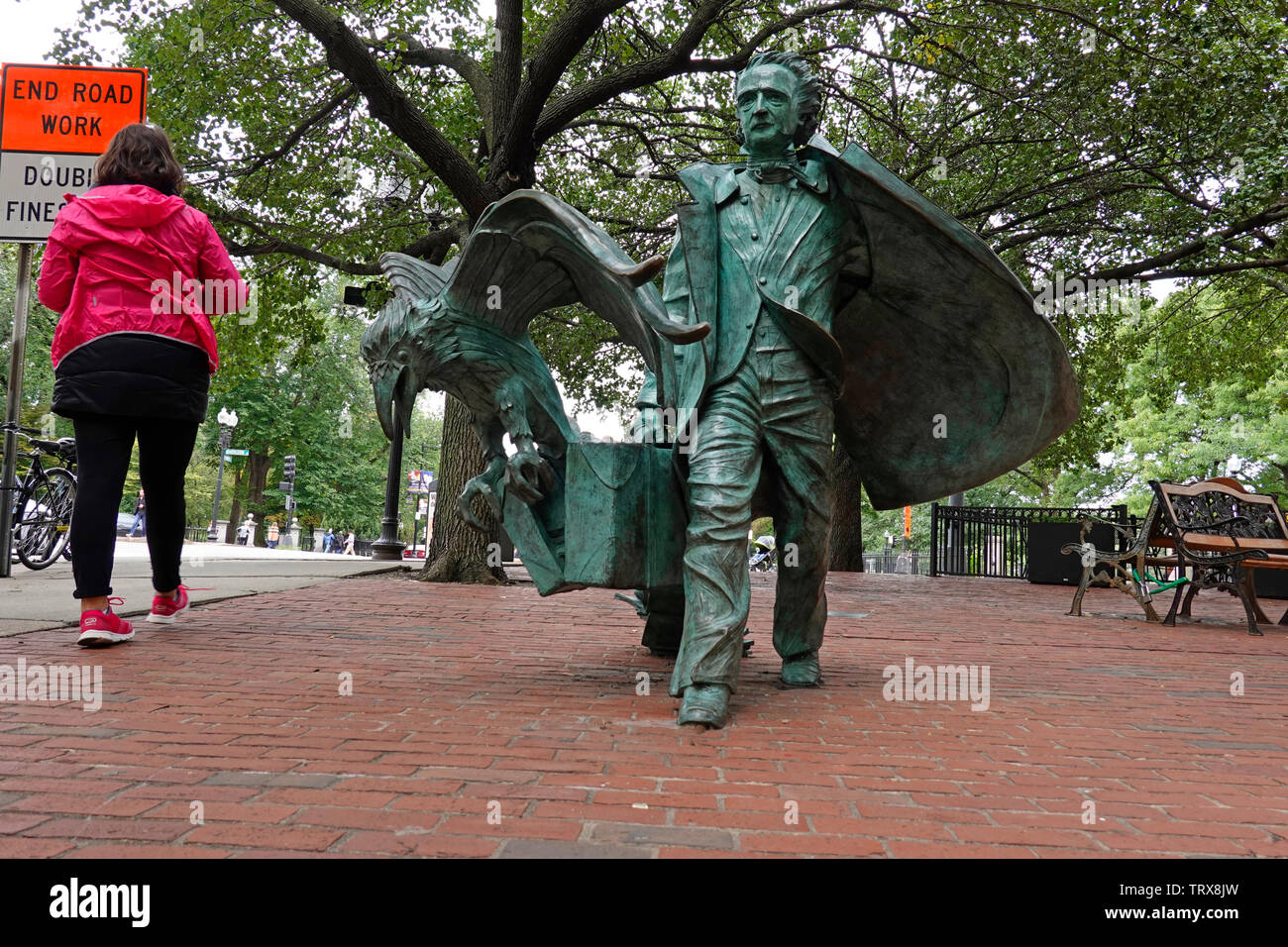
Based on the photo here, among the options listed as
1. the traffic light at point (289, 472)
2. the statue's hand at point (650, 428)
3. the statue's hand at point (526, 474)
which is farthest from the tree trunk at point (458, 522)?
the traffic light at point (289, 472)

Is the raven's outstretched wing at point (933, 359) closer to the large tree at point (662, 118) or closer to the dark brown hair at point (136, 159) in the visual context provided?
the dark brown hair at point (136, 159)

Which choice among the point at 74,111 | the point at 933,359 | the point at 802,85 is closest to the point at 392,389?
the point at 802,85

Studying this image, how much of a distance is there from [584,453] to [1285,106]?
34.6ft

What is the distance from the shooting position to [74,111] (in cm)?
743

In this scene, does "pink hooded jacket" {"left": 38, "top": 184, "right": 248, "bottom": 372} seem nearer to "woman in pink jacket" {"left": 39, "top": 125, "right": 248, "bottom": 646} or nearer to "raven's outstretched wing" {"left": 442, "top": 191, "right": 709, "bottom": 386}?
"woman in pink jacket" {"left": 39, "top": 125, "right": 248, "bottom": 646}

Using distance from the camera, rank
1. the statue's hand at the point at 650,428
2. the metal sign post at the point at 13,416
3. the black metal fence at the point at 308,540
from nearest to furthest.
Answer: the statue's hand at the point at 650,428, the metal sign post at the point at 13,416, the black metal fence at the point at 308,540

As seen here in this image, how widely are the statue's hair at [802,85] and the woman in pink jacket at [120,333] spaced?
2941 mm

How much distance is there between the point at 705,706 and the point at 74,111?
7563 millimetres

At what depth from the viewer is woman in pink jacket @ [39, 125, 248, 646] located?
13.9 feet

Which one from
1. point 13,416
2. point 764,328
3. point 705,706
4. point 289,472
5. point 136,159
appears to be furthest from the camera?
point 289,472

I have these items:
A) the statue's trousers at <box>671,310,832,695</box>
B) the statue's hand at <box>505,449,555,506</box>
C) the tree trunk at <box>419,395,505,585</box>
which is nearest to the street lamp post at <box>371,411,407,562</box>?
the tree trunk at <box>419,395,505,585</box>

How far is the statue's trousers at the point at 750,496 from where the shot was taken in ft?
11.4

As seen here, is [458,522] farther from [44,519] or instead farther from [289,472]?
[289,472]

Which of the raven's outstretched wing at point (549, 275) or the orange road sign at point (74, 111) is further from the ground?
the orange road sign at point (74, 111)
